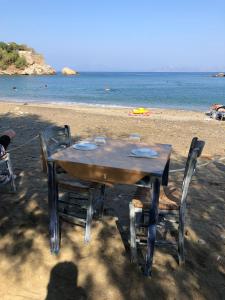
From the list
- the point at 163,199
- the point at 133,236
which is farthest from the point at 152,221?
the point at 163,199

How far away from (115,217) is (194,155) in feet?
5.71

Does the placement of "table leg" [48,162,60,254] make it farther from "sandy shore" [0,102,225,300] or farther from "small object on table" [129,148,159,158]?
"small object on table" [129,148,159,158]

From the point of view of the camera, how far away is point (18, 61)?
11112 centimetres

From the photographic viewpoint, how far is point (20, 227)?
411 cm

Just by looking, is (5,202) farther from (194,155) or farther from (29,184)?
(194,155)

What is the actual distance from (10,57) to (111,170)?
11673 cm

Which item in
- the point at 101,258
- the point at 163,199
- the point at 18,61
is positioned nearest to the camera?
the point at 101,258

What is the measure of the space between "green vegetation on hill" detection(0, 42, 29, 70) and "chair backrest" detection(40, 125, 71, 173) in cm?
11336

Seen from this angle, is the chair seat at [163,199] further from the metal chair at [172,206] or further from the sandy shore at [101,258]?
the sandy shore at [101,258]

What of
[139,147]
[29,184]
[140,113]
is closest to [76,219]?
[139,147]

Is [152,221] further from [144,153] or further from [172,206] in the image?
[144,153]

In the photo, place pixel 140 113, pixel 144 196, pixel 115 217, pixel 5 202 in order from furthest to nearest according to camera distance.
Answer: pixel 140 113, pixel 5 202, pixel 115 217, pixel 144 196

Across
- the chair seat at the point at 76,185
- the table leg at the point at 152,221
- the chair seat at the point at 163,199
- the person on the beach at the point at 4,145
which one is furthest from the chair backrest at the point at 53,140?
the table leg at the point at 152,221

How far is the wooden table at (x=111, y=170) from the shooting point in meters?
3.10
